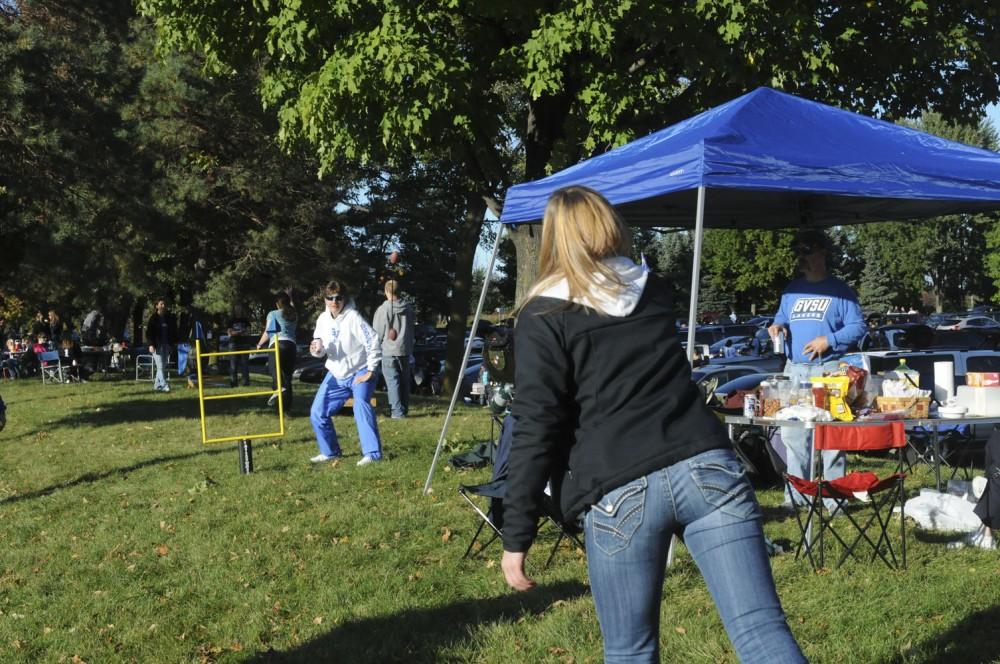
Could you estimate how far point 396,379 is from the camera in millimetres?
13961

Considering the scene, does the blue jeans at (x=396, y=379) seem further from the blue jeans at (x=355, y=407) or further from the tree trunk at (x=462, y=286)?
the tree trunk at (x=462, y=286)

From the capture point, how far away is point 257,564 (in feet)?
22.0

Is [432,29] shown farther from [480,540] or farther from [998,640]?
[998,640]

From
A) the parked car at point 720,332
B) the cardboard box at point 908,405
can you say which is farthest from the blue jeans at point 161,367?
the parked car at point 720,332

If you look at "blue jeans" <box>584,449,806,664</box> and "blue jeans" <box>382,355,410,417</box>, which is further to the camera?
"blue jeans" <box>382,355,410,417</box>

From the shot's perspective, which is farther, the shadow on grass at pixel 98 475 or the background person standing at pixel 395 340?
the background person standing at pixel 395 340

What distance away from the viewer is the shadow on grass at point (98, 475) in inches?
381

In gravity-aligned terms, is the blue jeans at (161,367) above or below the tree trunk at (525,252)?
below

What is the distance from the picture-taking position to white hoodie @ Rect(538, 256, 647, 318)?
2.82 metres

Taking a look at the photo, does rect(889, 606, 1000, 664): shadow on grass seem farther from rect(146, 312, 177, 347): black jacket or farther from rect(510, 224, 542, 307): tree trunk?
rect(146, 312, 177, 347): black jacket

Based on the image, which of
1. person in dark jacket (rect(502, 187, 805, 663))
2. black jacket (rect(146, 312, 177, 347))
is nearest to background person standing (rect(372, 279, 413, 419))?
black jacket (rect(146, 312, 177, 347))

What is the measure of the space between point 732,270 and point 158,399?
52.4 m

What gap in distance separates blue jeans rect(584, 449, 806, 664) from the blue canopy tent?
317cm

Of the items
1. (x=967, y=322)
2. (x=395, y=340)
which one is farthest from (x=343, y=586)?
(x=967, y=322)
